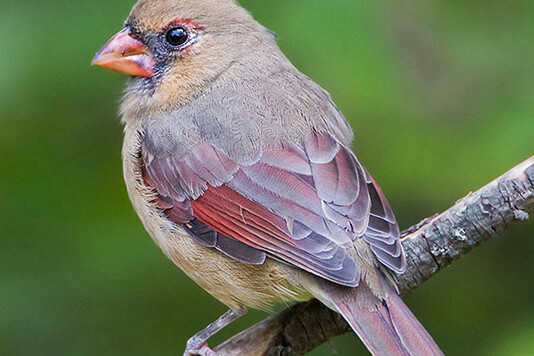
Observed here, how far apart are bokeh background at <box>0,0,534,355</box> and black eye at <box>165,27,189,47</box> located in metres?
0.25

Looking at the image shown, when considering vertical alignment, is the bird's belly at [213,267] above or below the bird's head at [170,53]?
below

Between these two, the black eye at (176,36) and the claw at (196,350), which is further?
the black eye at (176,36)

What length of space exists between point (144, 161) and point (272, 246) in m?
0.91

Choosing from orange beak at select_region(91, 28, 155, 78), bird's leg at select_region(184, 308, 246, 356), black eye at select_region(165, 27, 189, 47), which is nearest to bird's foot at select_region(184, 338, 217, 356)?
bird's leg at select_region(184, 308, 246, 356)

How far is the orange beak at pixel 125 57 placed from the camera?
5.25m

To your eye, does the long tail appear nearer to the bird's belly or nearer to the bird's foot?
the bird's belly

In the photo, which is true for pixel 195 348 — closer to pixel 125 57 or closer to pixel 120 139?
pixel 120 139

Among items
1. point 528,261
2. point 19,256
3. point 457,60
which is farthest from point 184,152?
point 528,261

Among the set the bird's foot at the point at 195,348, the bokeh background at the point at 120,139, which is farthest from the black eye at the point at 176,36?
the bird's foot at the point at 195,348

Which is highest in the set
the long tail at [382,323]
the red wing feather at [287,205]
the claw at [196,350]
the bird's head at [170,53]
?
the bird's head at [170,53]

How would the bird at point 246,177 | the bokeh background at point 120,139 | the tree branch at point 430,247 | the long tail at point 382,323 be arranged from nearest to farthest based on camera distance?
the long tail at point 382,323 < the bird at point 246,177 < the tree branch at point 430,247 < the bokeh background at point 120,139

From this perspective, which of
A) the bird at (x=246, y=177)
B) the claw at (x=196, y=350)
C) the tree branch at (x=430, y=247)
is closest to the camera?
the bird at (x=246, y=177)

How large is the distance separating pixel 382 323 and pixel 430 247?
0.60 meters

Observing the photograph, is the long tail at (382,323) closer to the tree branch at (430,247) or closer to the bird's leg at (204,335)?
the tree branch at (430,247)
